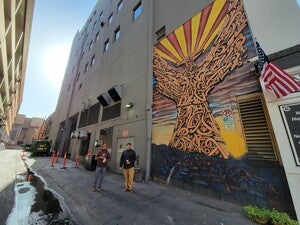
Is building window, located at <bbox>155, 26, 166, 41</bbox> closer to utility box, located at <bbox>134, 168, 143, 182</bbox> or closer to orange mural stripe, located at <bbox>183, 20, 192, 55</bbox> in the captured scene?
orange mural stripe, located at <bbox>183, 20, 192, 55</bbox>

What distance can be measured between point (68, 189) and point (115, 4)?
18843 mm

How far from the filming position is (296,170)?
3.76 m

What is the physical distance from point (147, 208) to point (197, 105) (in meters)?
4.33

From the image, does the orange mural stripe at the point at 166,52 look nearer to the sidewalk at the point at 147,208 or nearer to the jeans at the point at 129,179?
the jeans at the point at 129,179

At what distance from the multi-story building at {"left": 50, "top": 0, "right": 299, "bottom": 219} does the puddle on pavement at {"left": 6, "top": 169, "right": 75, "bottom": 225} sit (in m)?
4.26

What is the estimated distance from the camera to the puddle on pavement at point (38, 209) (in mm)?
3541

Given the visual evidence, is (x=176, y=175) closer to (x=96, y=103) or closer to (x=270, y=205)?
(x=270, y=205)

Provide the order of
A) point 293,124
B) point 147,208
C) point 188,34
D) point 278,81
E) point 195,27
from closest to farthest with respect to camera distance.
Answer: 1. point 293,124
2. point 278,81
3. point 147,208
4. point 195,27
5. point 188,34

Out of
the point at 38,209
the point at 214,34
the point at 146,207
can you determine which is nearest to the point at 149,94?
the point at 214,34

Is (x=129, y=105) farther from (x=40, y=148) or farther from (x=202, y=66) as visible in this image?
(x=40, y=148)

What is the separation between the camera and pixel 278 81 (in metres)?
4.14

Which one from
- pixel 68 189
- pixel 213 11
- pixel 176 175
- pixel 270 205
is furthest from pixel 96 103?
pixel 270 205

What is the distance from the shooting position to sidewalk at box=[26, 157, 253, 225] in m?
3.73

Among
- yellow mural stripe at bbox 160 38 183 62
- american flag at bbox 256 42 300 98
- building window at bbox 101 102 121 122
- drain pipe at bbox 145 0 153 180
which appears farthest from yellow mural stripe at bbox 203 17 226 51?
building window at bbox 101 102 121 122
